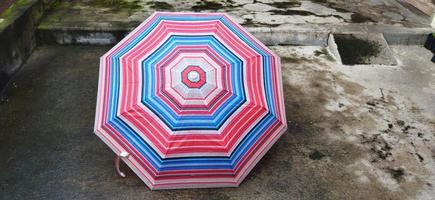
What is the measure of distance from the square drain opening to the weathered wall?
4139mm

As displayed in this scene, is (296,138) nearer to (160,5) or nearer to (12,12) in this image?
(160,5)

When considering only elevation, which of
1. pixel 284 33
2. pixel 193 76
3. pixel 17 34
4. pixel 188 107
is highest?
pixel 193 76

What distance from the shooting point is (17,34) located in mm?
5145

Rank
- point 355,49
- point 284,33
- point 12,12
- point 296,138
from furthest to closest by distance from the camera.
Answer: point 284,33, point 355,49, point 12,12, point 296,138

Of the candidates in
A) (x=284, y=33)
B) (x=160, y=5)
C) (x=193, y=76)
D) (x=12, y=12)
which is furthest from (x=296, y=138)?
(x=12, y=12)

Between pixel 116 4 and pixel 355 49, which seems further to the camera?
pixel 116 4

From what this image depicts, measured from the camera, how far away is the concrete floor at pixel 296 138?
3.58m

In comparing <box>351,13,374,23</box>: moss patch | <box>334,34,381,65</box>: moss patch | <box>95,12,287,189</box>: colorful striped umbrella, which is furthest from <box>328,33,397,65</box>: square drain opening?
<box>95,12,287,189</box>: colorful striped umbrella

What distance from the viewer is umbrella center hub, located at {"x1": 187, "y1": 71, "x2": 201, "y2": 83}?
10.3ft

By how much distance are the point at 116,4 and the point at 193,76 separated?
4.02 meters

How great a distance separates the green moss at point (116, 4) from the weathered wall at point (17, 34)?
945 mm

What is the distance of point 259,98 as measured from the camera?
3.29 m

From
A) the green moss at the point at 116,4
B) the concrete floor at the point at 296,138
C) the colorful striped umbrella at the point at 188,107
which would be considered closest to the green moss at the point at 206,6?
the green moss at the point at 116,4

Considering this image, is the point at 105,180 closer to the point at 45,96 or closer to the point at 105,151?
the point at 105,151
